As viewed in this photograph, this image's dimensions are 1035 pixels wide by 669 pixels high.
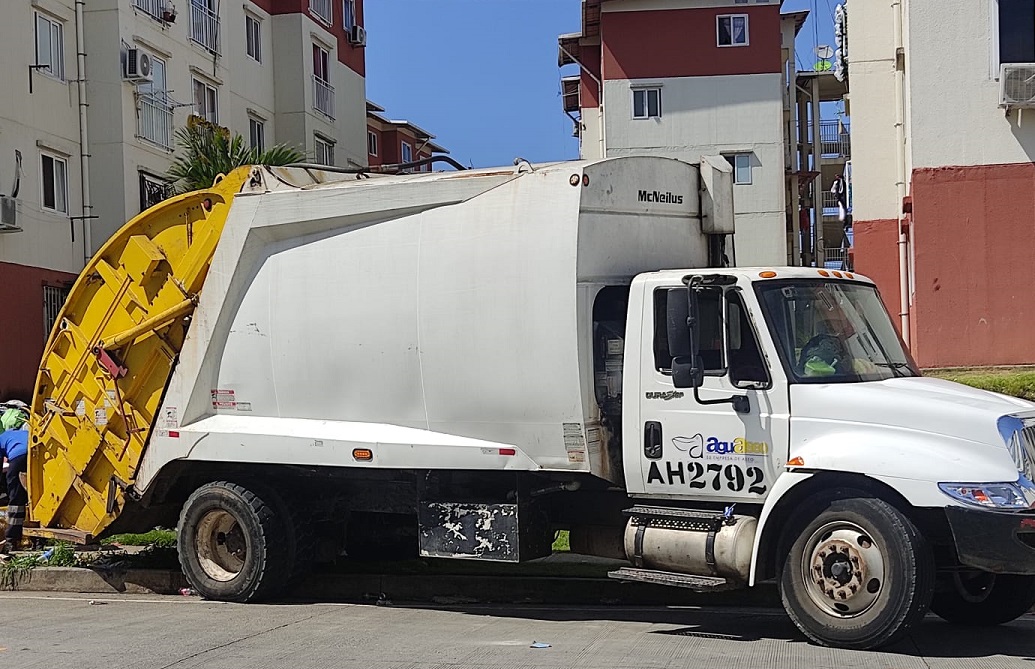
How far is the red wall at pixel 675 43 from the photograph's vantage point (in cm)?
3594

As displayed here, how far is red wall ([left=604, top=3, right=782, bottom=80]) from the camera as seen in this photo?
35938mm

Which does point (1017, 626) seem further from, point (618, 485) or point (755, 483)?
point (618, 485)

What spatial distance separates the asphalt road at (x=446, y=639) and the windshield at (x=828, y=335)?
66.2 inches

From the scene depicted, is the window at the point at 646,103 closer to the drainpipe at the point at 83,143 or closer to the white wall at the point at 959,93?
the drainpipe at the point at 83,143

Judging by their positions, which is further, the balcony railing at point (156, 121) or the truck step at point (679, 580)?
the balcony railing at point (156, 121)

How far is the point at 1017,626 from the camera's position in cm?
847

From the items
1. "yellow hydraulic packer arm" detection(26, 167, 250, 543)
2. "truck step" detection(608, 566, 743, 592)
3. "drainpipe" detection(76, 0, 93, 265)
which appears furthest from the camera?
"drainpipe" detection(76, 0, 93, 265)

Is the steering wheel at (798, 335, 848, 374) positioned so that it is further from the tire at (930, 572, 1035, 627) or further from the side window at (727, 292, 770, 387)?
the tire at (930, 572, 1035, 627)

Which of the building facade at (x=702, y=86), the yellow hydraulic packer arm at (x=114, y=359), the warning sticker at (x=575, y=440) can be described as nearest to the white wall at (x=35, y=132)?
the yellow hydraulic packer arm at (x=114, y=359)

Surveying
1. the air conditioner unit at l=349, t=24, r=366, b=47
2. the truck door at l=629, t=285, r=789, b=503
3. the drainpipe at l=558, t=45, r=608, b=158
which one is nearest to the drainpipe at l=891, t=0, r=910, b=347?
the truck door at l=629, t=285, r=789, b=503

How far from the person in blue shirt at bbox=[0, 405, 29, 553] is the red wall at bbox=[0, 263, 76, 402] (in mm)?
10450

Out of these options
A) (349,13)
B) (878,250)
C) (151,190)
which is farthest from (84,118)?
(349,13)

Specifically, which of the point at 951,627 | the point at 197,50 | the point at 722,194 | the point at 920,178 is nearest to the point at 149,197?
the point at 197,50

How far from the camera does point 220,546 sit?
32.8 ft
